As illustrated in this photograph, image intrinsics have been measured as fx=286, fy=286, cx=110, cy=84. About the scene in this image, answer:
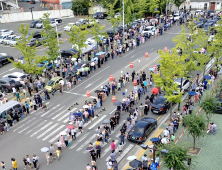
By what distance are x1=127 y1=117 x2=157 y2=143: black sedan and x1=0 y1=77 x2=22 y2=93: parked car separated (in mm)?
15936

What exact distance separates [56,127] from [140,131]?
25.5 ft

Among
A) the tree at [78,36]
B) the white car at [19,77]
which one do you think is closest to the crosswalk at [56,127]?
the white car at [19,77]

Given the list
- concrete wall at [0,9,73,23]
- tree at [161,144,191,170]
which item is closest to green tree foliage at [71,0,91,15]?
concrete wall at [0,9,73,23]

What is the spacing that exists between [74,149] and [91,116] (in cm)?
502

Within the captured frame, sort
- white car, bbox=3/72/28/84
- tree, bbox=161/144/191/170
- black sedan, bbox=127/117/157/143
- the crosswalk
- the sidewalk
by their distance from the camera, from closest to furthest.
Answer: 1. tree, bbox=161/144/191/170
2. the sidewalk
3. black sedan, bbox=127/117/157/143
4. the crosswalk
5. white car, bbox=3/72/28/84

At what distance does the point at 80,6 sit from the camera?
7019 cm

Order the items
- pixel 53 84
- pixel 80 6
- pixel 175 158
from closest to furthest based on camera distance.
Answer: pixel 175 158, pixel 53 84, pixel 80 6

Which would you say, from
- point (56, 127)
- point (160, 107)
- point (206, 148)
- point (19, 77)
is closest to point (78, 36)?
point (19, 77)

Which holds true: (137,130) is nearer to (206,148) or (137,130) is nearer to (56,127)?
(206,148)

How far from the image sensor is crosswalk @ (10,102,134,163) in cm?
2309

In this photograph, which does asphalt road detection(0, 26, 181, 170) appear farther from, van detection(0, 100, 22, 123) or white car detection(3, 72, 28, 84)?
white car detection(3, 72, 28, 84)

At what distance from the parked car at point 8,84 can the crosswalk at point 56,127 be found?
18.5 ft

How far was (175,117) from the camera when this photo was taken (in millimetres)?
24703

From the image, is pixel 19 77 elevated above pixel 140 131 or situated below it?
above
